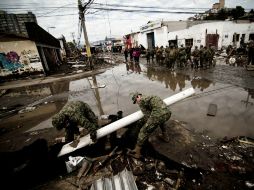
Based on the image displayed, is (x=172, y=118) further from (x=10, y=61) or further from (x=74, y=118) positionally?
(x=10, y=61)

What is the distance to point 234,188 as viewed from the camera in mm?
2750

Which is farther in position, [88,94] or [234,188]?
[88,94]

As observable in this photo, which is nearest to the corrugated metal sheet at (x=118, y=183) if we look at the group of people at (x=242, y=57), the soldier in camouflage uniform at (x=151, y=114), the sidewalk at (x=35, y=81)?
the soldier in camouflage uniform at (x=151, y=114)

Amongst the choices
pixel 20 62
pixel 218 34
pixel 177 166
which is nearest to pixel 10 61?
pixel 20 62

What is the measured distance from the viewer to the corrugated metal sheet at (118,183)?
273 centimetres

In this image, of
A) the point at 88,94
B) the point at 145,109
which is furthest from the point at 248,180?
the point at 88,94

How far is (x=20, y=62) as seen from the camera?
48.6ft

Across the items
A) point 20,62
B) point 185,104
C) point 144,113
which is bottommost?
point 185,104

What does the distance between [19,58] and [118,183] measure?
1586cm

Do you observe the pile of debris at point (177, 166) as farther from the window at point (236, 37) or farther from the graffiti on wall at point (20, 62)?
the window at point (236, 37)

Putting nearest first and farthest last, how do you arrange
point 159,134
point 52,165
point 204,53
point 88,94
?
point 52,165 < point 159,134 < point 88,94 < point 204,53

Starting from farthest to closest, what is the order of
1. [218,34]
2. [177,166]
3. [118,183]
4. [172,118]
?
[218,34]
[172,118]
[177,166]
[118,183]

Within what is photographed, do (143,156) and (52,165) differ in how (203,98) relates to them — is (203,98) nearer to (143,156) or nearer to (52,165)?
(143,156)

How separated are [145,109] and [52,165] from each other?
7.75 ft
